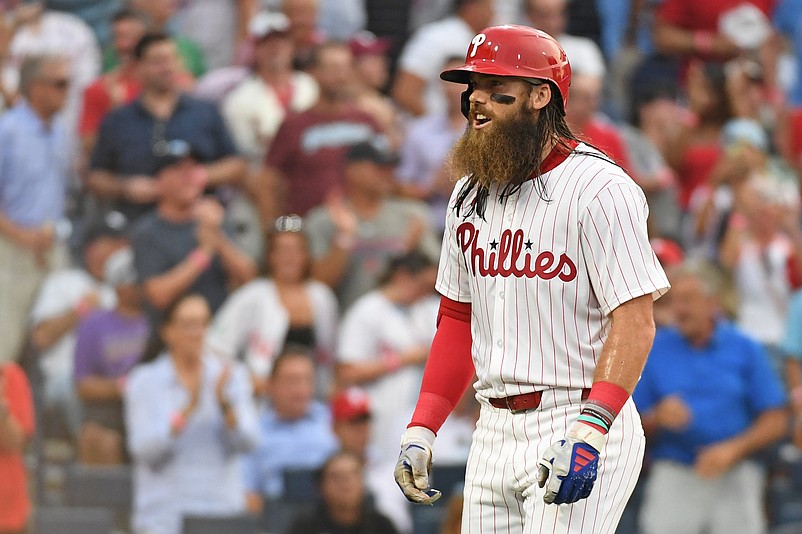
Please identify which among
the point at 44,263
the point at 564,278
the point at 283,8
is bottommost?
the point at 44,263

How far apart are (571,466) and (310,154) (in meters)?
5.56

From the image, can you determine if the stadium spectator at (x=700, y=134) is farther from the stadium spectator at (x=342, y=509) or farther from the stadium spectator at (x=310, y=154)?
the stadium spectator at (x=342, y=509)

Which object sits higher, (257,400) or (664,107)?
(664,107)

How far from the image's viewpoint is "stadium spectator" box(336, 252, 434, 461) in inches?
312

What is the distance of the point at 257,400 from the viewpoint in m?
8.01

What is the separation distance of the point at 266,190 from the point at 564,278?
5.21 meters

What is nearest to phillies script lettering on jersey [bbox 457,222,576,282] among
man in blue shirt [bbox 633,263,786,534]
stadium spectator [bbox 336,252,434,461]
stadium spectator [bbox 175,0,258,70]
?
man in blue shirt [bbox 633,263,786,534]

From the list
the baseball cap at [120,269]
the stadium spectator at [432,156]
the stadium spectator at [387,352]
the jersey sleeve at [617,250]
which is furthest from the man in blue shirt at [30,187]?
the jersey sleeve at [617,250]

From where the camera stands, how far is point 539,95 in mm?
3855

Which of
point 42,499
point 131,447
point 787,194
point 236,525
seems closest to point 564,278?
point 236,525

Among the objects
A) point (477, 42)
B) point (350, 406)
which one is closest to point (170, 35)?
point (350, 406)

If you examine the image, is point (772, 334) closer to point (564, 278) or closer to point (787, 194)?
point (787, 194)

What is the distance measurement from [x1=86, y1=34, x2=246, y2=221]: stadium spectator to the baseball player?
4.84 meters

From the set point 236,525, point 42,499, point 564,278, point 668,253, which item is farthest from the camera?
point 668,253
